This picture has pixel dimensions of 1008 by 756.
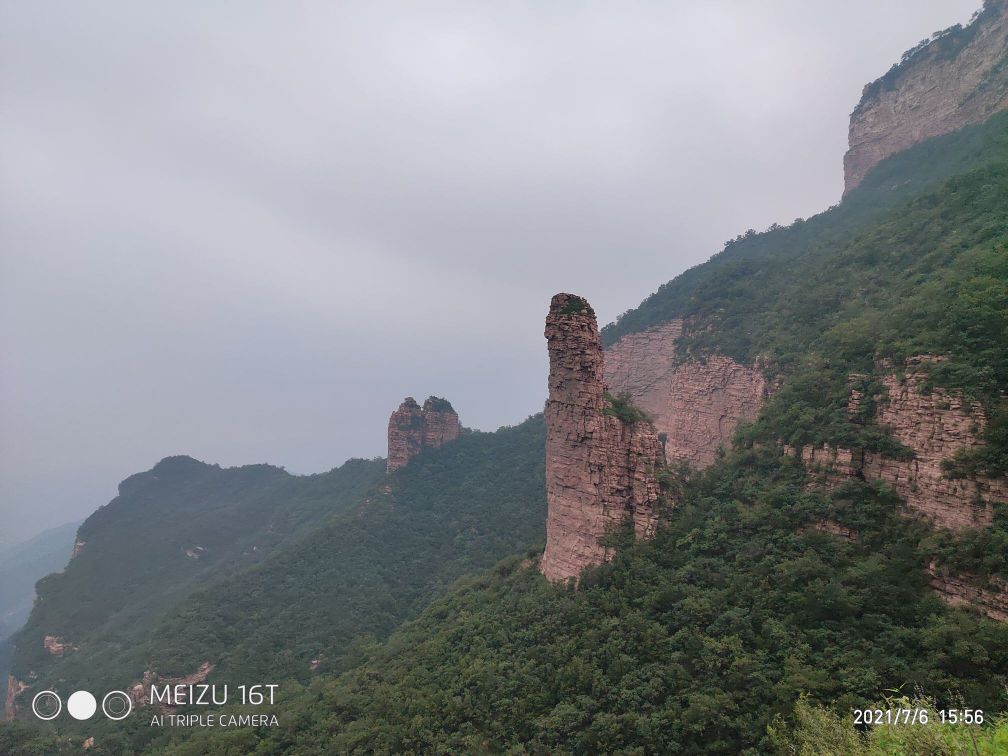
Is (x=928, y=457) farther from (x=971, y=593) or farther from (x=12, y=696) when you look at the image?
(x=12, y=696)

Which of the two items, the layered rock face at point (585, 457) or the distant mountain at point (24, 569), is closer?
the layered rock face at point (585, 457)

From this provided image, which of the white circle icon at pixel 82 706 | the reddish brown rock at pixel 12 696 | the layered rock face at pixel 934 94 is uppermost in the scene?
the layered rock face at pixel 934 94

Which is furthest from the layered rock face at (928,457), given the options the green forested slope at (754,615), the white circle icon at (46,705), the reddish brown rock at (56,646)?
the reddish brown rock at (56,646)

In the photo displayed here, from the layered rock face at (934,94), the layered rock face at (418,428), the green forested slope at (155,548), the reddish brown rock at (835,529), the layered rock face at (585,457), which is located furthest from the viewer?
the layered rock face at (418,428)

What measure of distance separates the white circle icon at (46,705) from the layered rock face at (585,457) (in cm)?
4516

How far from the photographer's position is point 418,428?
63.2 m

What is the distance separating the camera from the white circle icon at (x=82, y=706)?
3256 cm

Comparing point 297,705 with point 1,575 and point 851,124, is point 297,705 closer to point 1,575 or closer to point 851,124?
point 851,124

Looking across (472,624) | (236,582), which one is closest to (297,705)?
(472,624)

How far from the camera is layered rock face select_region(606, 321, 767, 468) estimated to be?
41.0m

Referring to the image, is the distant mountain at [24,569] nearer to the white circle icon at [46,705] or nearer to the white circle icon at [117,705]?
the white circle icon at [46,705]

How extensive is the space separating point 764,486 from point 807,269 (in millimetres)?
32618

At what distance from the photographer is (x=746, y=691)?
14.5m

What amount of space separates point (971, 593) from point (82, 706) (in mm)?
53551
